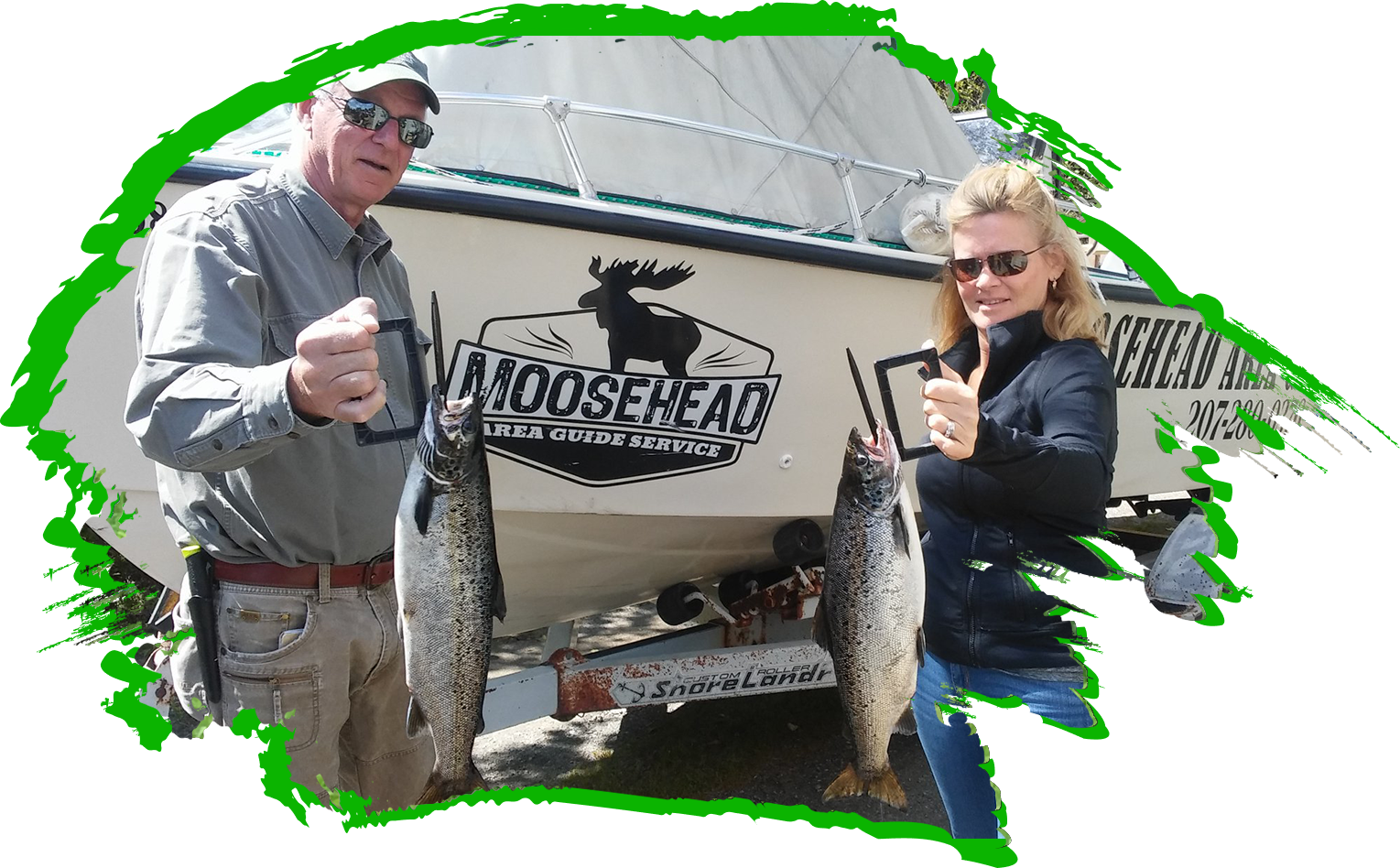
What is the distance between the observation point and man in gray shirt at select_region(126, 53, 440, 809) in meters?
1.47

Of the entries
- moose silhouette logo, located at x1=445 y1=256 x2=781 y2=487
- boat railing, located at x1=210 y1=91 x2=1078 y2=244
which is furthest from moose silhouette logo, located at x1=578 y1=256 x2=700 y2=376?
boat railing, located at x1=210 y1=91 x2=1078 y2=244

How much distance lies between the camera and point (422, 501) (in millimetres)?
1627

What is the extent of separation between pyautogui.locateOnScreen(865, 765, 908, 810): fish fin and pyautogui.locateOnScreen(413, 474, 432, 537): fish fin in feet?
3.23

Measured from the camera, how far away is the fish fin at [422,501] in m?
1.62

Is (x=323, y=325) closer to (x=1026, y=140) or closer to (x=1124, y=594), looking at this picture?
(x=1026, y=140)

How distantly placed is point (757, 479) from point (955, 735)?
4.28ft

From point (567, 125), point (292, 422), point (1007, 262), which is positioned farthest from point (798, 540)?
point (292, 422)

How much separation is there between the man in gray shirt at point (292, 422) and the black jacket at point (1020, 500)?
3.54 feet

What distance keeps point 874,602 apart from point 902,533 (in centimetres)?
15

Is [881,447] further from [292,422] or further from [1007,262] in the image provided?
[292,422]

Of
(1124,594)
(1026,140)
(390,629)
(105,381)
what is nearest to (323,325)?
(390,629)

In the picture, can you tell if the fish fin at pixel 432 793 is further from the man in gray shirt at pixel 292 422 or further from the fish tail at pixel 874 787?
the fish tail at pixel 874 787

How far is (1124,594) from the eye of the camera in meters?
1.68

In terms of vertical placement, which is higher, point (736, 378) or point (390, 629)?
point (736, 378)
